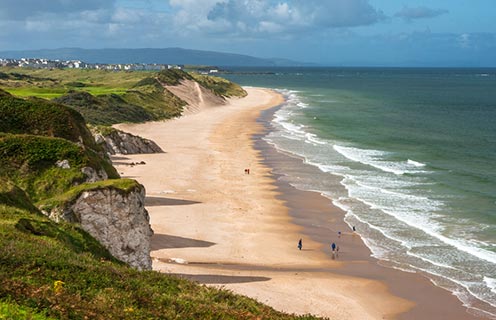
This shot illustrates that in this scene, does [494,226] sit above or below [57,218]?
below

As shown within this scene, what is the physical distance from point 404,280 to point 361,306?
3713 millimetres

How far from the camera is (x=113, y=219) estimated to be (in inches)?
949

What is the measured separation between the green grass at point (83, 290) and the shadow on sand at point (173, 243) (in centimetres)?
1455

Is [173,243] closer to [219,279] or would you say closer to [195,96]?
[219,279]

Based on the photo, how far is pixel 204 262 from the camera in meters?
30.2

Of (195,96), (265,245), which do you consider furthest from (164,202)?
(195,96)

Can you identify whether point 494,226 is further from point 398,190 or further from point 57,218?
point 57,218

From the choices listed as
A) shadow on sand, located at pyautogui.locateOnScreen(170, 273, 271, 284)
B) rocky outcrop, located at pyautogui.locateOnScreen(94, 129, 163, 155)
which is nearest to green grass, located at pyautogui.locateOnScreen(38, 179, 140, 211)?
shadow on sand, located at pyautogui.locateOnScreen(170, 273, 271, 284)

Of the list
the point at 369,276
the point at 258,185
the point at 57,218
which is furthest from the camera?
the point at 258,185

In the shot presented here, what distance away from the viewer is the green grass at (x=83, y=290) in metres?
11.3

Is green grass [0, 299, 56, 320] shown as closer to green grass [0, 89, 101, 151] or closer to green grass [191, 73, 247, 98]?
green grass [0, 89, 101, 151]

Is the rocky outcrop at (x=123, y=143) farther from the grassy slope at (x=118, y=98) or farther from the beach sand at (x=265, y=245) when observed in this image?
the grassy slope at (x=118, y=98)

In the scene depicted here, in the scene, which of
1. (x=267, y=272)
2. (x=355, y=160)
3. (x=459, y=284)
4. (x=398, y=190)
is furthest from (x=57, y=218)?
(x=355, y=160)

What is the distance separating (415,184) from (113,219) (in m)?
31.2
